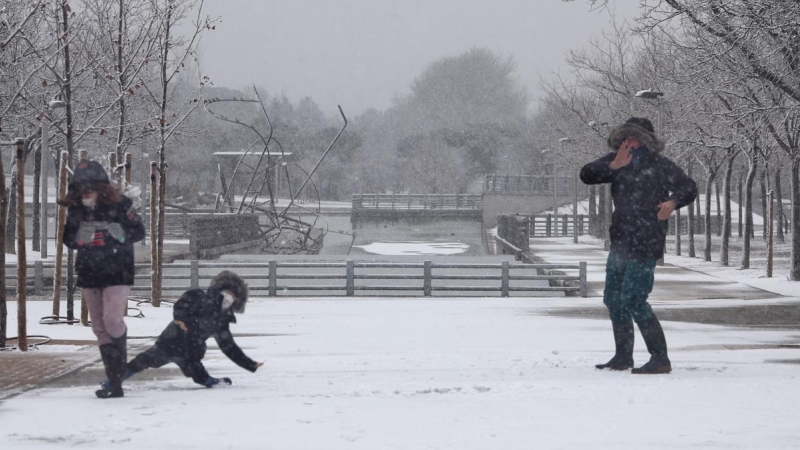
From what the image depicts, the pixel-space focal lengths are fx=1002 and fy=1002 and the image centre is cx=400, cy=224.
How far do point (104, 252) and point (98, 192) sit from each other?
417mm

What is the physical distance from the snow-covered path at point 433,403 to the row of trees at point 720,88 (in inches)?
282

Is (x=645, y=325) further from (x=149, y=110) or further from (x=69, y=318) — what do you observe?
(x=149, y=110)

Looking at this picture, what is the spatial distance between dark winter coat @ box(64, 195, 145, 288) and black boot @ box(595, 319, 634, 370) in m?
3.55

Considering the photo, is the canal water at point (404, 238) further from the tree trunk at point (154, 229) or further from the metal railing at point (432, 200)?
the tree trunk at point (154, 229)

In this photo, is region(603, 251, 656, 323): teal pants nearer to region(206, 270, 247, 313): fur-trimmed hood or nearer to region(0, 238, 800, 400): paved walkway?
region(206, 270, 247, 313): fur-trimmed hood

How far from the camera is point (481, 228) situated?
71.1 meters

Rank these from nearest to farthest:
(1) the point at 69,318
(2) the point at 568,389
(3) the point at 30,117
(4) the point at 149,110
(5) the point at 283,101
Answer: (2) the point at 568,389, (1) the point at 69,318, (3) the point at 30,117, (4) the point at 149,110, (5) the point at 283,101

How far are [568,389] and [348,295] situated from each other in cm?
1416

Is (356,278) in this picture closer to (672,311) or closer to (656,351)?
(672,311)

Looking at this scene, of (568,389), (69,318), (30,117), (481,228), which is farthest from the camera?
(481,228)

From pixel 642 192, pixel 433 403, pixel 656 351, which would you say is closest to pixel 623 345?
pixel 656 351

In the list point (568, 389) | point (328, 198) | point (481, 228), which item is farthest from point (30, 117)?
point (328, 198)

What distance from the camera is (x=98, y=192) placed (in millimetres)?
6656

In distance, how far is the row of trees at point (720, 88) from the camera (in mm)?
16106
